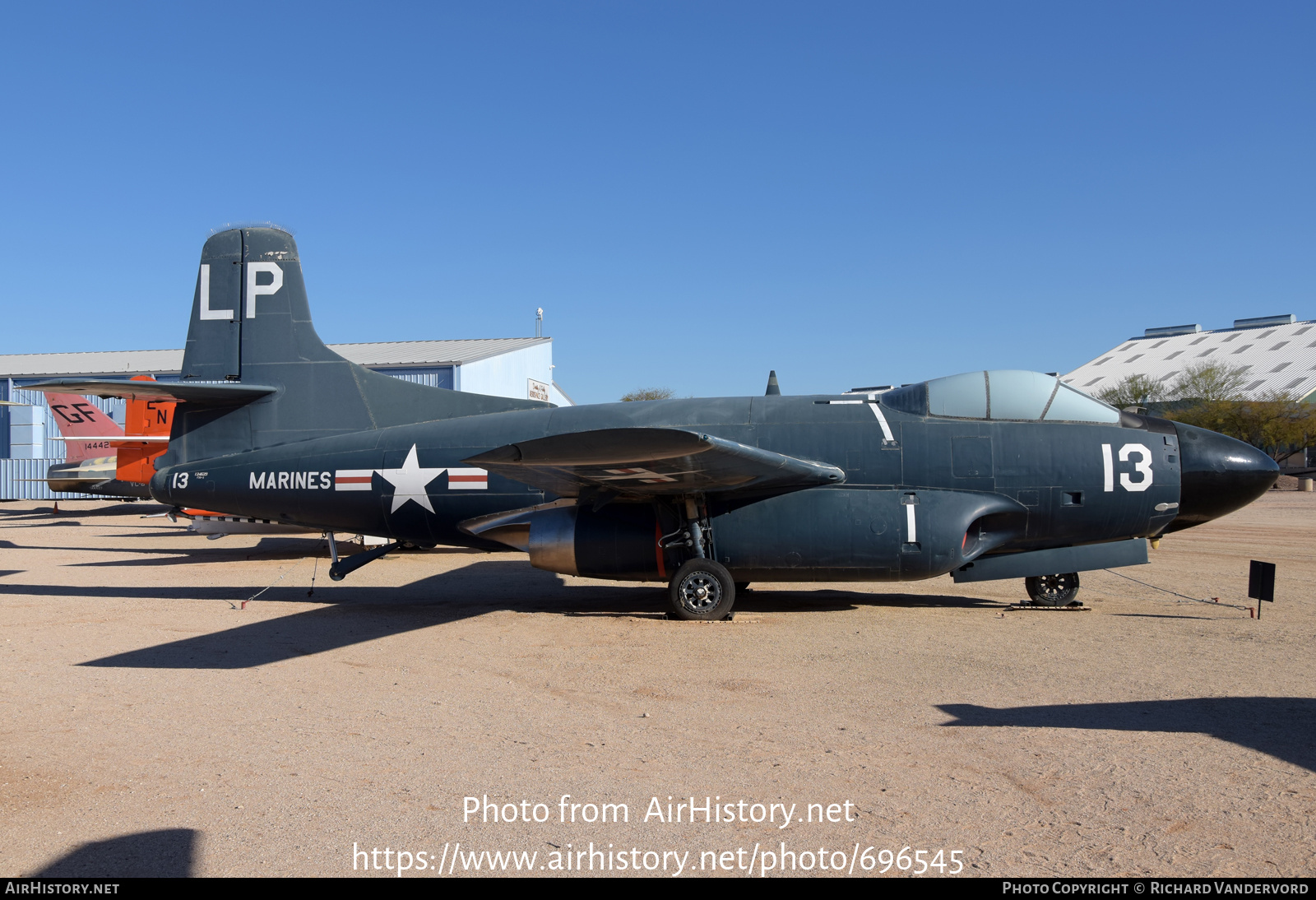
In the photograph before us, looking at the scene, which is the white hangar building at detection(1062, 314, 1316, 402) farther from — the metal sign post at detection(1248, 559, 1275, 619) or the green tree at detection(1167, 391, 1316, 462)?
the metal sign post at detection(1248, 559, 1275, 619)

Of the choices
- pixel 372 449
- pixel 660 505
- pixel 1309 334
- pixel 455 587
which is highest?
pixel 1309 334

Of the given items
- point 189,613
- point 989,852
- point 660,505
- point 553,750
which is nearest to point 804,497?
point 660,505

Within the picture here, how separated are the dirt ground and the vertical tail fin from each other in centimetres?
248

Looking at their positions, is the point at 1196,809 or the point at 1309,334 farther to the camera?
the point at 1309,334

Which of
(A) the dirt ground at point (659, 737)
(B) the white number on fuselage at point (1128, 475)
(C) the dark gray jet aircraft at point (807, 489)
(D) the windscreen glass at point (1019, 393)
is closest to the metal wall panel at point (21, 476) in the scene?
(A) the dirt ground at point (659, 737)

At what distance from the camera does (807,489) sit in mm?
Result: 9992

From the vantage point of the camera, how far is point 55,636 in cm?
916

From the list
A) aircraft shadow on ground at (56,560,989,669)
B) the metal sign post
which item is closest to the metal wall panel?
aircraft shadow on ground at (56,560,989,669)

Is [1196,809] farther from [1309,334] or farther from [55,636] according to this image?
[1309,334]

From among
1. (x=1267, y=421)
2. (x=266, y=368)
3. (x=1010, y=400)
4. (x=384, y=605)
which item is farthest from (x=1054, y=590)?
(x=1267, y=421)

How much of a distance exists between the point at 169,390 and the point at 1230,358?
244 ft

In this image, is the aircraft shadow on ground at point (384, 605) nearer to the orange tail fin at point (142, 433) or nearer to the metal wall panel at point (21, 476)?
the orange tail fin at point (142, 433)

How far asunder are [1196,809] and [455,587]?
10.9 m

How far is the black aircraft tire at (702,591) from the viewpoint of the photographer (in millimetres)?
9836
